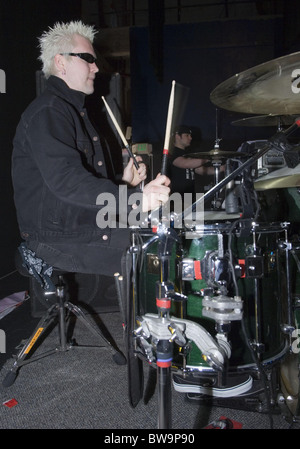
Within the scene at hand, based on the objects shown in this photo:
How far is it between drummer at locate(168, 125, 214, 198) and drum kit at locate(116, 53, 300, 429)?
7.74 ft

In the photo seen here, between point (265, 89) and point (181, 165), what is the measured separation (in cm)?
260

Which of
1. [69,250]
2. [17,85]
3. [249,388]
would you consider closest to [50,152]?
[69,250]

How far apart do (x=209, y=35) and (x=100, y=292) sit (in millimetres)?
4482

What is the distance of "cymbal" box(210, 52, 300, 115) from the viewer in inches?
48.3

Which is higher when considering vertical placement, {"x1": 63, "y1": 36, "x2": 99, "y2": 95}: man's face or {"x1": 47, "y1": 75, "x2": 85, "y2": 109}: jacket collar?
{"x1": 63, "y1": 36, "x2": 99, "y2": 95}: man's face

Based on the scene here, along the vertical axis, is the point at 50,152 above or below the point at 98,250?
above

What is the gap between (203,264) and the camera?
1.19 meters

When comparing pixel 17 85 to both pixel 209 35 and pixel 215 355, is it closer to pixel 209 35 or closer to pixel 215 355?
pixel 209 35

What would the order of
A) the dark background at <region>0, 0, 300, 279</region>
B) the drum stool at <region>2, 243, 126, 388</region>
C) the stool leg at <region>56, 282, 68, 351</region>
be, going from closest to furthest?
1. the drum stool at <region>2, 243, 126, 388</region>
2. the stool leg at <region>56, 282, 68, 351</region>
3. the dark background at <region>0, 0, 300, 279</region>

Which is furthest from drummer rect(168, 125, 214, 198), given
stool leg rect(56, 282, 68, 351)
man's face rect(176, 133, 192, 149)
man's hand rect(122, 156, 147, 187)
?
stool leg rect(56, 282, 68, 351)

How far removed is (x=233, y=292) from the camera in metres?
1.27

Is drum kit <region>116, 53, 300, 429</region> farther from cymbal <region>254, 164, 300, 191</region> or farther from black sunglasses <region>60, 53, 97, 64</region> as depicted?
black sunglasses <region>60, 53, 97, 64</region>

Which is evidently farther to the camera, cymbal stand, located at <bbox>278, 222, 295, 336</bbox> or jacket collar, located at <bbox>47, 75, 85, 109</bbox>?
jacket collar, located at <bbox>47, 75, 85, 109</bbox>

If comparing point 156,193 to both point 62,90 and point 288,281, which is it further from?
point 62,90
